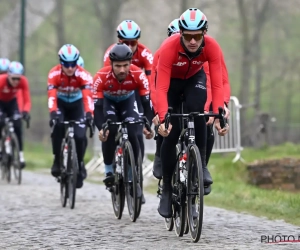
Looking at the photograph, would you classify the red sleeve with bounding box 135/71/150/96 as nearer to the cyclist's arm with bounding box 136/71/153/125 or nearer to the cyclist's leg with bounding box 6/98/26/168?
the cyclist's arm with bounding box 136/71/153/125

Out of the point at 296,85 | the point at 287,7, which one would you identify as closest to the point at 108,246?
the point at 287,7

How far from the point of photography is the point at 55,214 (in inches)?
433

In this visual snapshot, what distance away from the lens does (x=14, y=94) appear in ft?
55.7

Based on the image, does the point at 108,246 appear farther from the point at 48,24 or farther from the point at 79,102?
the point at 48,24

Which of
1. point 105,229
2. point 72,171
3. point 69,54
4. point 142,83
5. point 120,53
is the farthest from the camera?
point 69,54

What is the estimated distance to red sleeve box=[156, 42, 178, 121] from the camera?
815 cm

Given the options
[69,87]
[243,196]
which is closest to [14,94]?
[69,87]

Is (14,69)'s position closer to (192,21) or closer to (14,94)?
(14,94)

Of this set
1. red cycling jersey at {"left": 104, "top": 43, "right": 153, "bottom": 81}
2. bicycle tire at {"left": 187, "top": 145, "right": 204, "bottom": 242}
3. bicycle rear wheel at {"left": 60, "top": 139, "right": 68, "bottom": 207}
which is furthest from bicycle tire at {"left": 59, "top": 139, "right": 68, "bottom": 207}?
bicycle tire at {"left": 187, "top": 145, "right": 204, "bottom": 242}

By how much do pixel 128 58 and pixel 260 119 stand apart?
10650 millimetres

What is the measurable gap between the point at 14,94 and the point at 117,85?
6.70m

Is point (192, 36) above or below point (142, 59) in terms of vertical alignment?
below

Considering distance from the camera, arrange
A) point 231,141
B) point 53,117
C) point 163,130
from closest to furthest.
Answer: point 163,130
point 53,117
point 231,141

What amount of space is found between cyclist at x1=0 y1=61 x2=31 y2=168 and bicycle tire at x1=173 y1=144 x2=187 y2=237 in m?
7.87
